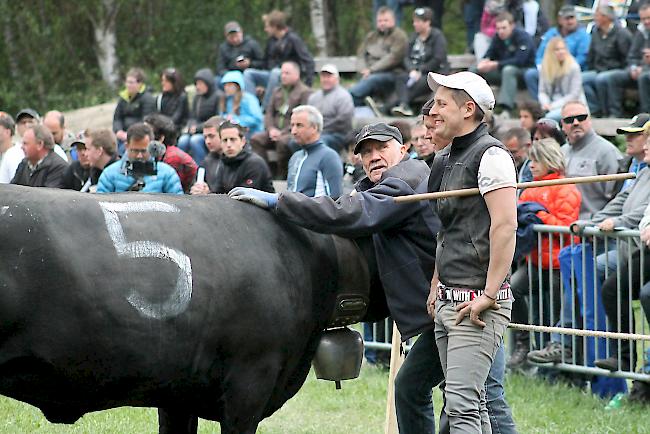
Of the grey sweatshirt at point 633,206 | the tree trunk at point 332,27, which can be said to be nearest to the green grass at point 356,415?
the grey sweatshirt at point 633,206

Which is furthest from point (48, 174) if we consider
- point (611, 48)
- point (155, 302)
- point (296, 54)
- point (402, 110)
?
point (611, 48)

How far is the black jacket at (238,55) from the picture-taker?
1784 cm

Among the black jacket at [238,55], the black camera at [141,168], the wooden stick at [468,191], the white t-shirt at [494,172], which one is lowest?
the black jacket at [238,55]

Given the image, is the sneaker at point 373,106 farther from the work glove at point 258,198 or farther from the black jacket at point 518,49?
the work glove at point 258,198

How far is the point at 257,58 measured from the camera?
58.7 feet

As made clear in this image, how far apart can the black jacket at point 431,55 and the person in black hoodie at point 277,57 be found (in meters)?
1.81

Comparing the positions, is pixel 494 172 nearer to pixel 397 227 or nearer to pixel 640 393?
pixel 397 227

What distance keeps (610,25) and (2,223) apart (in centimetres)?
A: 1086

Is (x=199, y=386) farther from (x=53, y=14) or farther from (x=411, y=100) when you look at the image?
(x=53, y=14)

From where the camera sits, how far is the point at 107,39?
27.2m

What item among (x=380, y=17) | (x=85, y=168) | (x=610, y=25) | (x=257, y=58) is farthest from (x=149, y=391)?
(x=257, y=58)

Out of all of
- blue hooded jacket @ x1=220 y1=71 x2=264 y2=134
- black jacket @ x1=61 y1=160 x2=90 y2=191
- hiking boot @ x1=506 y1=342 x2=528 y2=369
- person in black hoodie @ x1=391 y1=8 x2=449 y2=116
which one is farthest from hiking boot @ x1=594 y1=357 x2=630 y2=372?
blue hooded jacket @ x1=220 y1=71 x2=264 y2=134

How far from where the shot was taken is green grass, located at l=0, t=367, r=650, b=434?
7.39 m

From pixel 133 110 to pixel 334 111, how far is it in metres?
3.27
